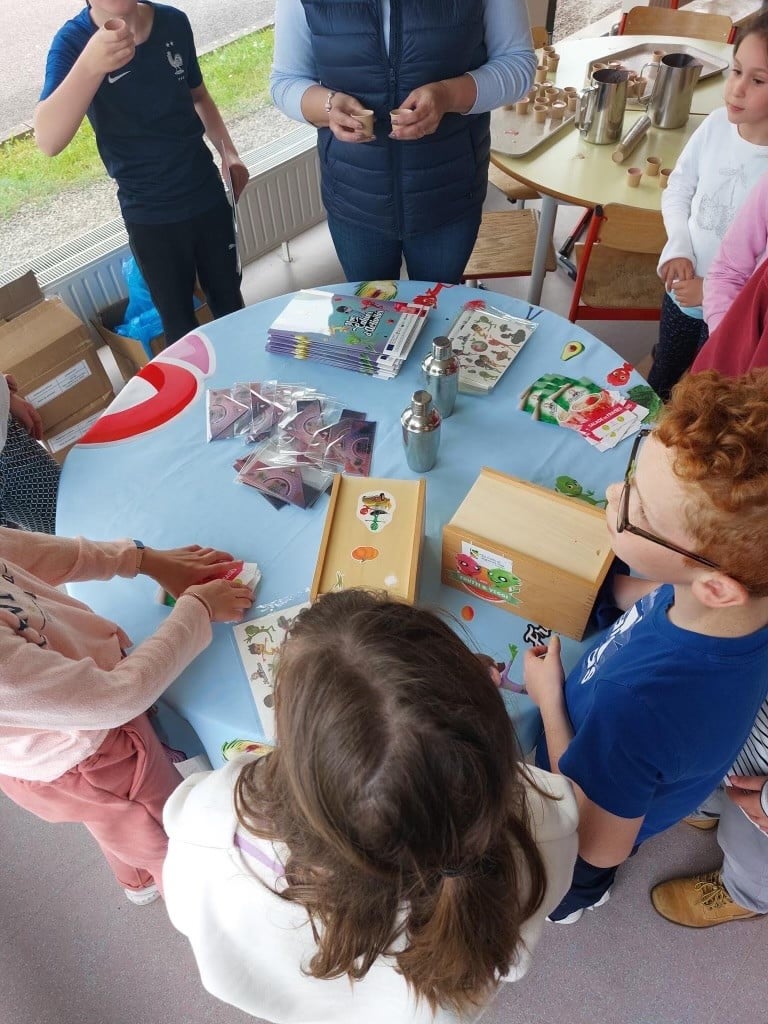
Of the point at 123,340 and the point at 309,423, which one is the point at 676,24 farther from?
the point at 309,423

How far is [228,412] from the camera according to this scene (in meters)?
1.71

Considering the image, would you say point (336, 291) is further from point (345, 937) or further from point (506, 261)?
point (345, 937)

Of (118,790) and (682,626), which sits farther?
(118,790)

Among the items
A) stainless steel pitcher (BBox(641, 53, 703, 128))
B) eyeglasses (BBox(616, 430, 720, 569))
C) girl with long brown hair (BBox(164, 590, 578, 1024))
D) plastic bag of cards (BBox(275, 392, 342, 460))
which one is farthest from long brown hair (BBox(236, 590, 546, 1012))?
stainless steel pitcher (BBox(641, 53, 703, 128))

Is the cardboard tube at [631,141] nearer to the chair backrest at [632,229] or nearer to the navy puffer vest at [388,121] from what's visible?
the chair backrest at [632,229]

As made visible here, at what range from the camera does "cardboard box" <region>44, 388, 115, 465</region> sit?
2566mm

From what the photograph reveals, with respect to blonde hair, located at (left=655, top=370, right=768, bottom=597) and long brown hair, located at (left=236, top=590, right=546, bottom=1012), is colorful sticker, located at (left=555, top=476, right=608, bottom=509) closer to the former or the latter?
blonde hair, located at (left=655, top=370, right=768, bottom=597)

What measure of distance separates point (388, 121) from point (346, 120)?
0.17 meters

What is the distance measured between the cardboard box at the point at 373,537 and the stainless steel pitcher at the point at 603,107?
2.11 metres

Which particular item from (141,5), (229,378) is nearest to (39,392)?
(229,378)

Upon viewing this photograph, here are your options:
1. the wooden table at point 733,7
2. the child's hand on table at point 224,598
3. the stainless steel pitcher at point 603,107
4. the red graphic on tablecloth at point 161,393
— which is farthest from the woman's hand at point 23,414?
the wooden table at point 733,7

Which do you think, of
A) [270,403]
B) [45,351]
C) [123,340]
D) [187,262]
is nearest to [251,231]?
[123,340]

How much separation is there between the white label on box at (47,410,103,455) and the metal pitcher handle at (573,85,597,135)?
2.29m

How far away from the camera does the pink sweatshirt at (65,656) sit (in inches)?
41.1
